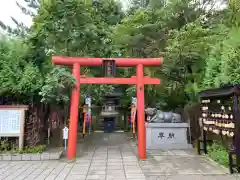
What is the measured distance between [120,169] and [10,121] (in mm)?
4234

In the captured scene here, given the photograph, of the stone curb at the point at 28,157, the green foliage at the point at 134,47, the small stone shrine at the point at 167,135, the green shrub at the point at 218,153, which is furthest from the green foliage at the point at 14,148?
the green shrub at the point at 218,153

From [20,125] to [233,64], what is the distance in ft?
22.7

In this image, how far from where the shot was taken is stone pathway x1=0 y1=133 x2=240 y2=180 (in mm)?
5891

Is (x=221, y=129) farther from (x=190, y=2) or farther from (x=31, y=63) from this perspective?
(x=190, y=2)

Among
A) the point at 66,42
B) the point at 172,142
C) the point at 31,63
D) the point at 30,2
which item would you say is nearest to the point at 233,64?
the point at 172,142

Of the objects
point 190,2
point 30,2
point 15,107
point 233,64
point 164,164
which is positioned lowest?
point 164,164

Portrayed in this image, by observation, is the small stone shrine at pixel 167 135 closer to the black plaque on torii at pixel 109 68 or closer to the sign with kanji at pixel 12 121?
the black plaque on torii at pixel 109 68

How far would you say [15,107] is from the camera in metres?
8.46

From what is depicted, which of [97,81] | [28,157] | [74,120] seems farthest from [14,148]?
[97,81]

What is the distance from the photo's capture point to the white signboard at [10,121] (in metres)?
8.28

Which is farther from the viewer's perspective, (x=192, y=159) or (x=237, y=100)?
(x=192, y=159)

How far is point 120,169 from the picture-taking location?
6.64 metres

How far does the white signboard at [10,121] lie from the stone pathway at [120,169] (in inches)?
45.0

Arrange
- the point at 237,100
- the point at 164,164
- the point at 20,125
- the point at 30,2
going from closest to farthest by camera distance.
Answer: the point at 237,100 → the point at 164,164 → the point at 20,125 → the point at 30,2
